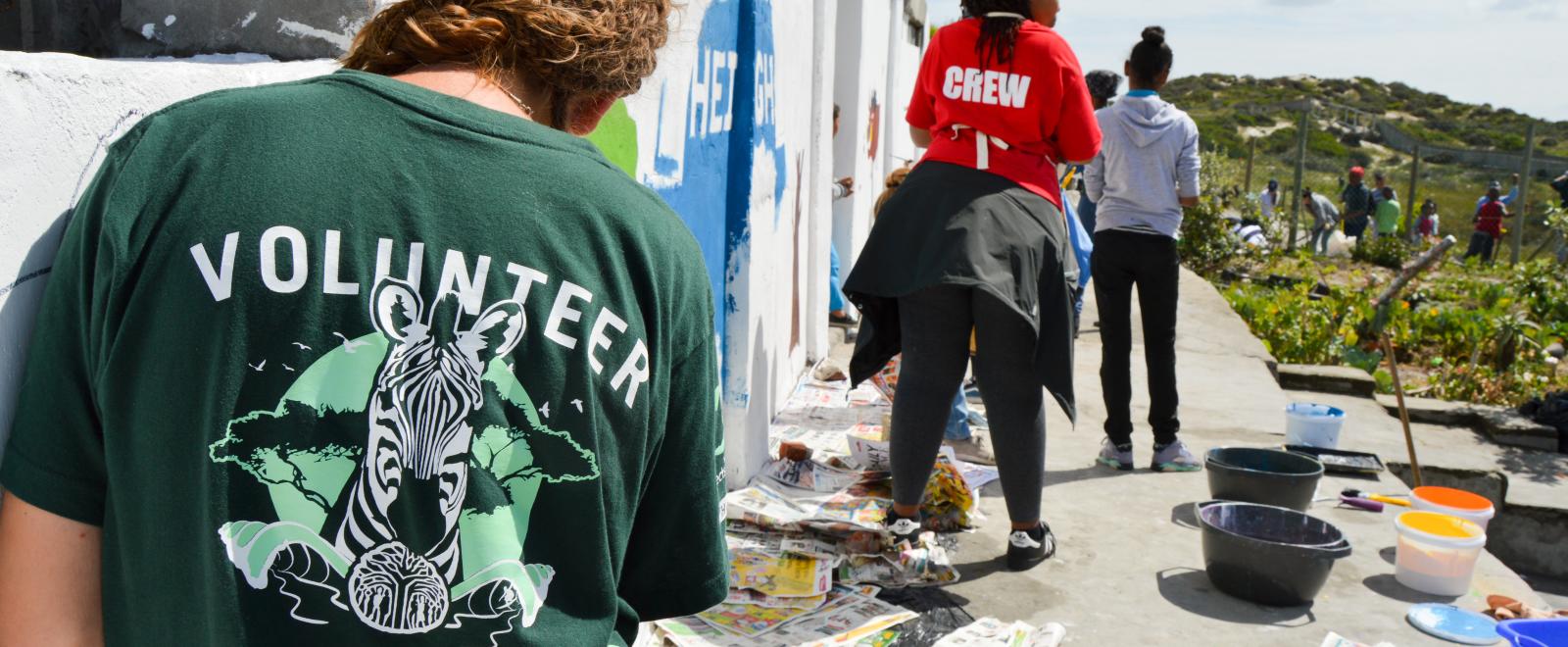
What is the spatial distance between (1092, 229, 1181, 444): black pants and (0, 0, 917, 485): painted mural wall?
128 cm

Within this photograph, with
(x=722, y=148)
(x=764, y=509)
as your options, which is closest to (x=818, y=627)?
(x=764, y=509)

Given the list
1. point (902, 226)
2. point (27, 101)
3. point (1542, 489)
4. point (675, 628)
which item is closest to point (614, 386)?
point (27, 101)

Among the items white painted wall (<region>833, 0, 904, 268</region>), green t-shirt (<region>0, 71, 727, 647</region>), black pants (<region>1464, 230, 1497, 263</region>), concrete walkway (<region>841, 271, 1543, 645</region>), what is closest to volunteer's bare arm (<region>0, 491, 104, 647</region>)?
green t-shirt (<region>0, 71, 727, 647</region>)

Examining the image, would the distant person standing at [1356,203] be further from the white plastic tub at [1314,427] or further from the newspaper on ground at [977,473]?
the newspaper on ground at [977,473]

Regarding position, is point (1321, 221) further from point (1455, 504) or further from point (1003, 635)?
point (1003, 635)

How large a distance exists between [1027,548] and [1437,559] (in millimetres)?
1226

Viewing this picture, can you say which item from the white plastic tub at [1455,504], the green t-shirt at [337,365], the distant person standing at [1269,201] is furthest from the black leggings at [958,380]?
the distant person standing at [1269,201]

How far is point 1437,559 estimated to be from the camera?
3559 mm

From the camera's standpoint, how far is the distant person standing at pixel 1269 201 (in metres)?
16.4

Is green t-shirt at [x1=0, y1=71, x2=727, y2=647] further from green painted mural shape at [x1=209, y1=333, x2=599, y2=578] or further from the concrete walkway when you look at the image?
the concrete walkway

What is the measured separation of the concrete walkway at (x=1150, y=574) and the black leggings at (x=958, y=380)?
362 millimetres

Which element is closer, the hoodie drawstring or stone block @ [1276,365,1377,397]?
the hoodie drawstring

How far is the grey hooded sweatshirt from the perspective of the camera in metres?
4.40

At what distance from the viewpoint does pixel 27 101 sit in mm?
1075
